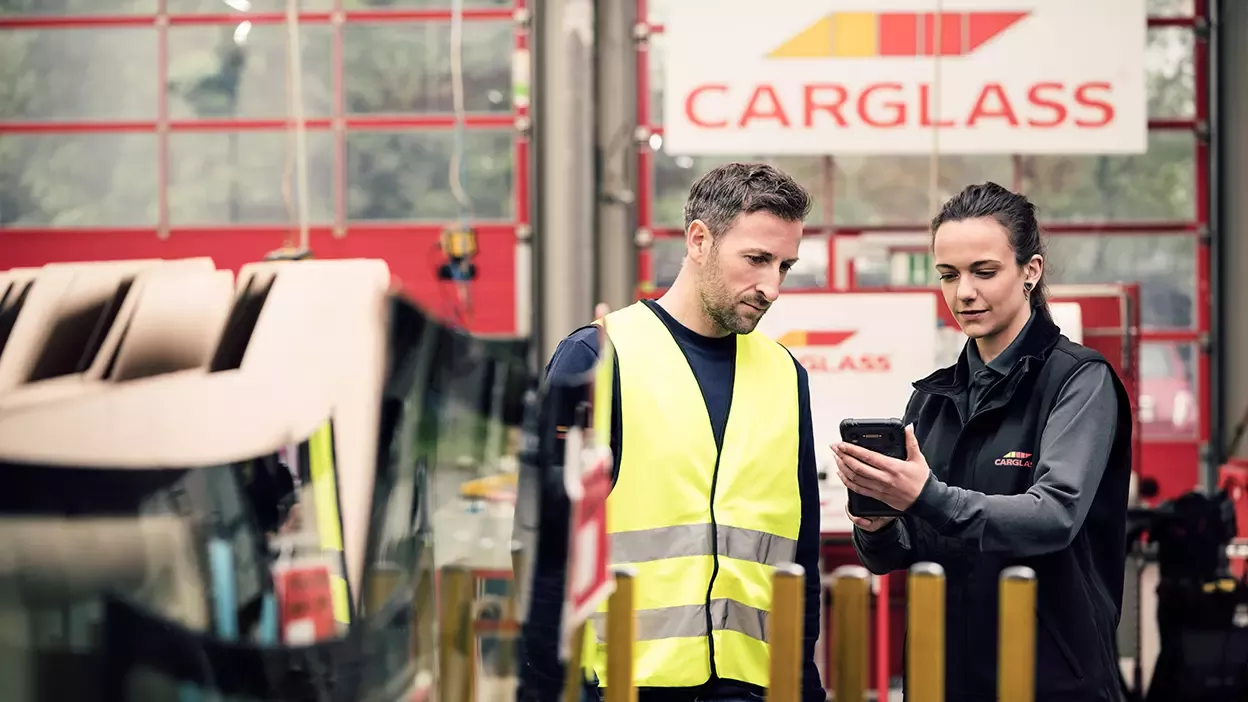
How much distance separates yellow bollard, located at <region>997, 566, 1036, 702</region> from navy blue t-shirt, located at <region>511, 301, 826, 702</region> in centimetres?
37

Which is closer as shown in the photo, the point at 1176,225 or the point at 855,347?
the point at 855,347

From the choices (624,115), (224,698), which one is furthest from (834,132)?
(224,698)

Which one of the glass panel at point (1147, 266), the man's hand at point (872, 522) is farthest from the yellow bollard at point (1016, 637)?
the glass panel at point (1147, 266)

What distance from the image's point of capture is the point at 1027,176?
265 inches

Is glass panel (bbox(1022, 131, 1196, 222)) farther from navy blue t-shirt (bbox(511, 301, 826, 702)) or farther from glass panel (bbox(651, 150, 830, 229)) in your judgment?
navy blue t-shirt (bbox(511, 301, 826, 702))

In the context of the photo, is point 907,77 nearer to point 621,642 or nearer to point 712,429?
point 712,429

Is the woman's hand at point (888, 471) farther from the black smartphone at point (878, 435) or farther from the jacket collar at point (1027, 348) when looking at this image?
the jacket collar at point (1027, 348)

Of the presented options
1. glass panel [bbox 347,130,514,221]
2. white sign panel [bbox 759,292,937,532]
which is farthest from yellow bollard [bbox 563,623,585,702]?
glass panel [bbox 347,130,514,221]

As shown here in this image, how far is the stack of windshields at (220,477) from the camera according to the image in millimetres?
705

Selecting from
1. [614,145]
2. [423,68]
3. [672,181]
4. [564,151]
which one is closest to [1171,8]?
[672,181]

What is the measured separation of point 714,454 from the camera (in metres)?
1.54

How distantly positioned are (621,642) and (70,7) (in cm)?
66

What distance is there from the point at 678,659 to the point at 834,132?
410cm

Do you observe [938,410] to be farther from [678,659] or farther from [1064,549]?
[678,659]
